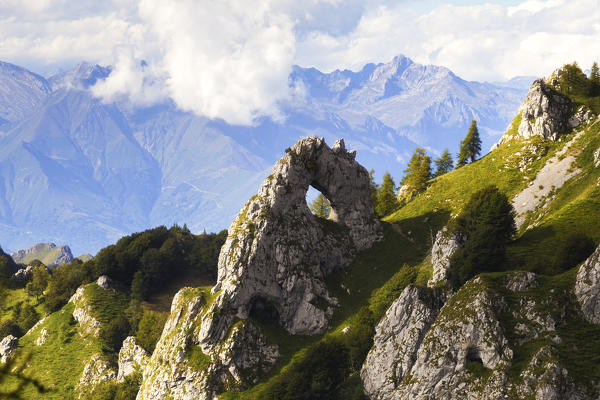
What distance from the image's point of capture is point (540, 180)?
6769cm

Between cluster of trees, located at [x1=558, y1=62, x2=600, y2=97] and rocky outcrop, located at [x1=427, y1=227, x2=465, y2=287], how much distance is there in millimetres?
43379

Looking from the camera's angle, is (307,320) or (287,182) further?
(287,182)

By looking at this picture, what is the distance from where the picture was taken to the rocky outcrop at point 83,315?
8625cm

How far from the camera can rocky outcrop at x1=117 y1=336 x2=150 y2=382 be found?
233 feet

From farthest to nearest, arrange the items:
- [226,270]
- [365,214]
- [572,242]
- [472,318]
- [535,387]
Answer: [365,214]
[226,270]
[572,242]
[472,318]
[535,387]

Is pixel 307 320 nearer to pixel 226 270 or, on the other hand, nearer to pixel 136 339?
pixel 226 270

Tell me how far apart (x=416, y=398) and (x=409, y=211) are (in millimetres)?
46933

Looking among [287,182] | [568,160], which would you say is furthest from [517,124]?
[287,182]

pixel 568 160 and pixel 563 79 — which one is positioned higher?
pixel 563 79

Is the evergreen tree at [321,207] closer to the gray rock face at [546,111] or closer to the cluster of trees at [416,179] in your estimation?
the cluster of trees at [416,179]

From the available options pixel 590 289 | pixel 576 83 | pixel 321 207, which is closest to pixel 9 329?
pixel 321 207

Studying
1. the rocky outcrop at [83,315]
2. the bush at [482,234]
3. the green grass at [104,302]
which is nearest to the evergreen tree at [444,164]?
the bush at [482,234]

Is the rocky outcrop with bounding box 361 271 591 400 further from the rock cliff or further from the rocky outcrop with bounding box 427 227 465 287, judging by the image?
the rocky outcrop with bounding box 427 227 465 287

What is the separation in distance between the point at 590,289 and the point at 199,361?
41.9 m
